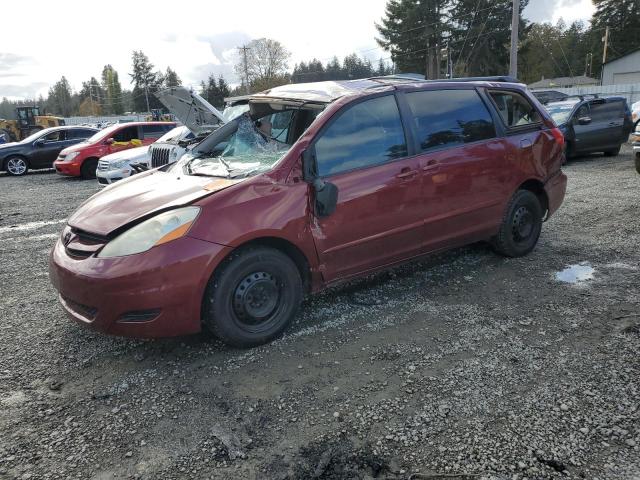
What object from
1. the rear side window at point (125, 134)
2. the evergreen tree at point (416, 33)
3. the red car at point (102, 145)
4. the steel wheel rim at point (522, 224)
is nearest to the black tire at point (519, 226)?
the steel wheel rim at point (522, 224)

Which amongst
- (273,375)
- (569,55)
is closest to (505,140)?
(273,375)

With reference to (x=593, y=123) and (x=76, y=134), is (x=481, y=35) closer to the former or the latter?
(x=593, y=123)

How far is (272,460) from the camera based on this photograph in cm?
235

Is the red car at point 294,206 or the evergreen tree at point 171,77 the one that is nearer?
the red car at point 294,206

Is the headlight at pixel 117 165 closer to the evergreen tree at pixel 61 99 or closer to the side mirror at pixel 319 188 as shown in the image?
the side mirror at pixel 319 188

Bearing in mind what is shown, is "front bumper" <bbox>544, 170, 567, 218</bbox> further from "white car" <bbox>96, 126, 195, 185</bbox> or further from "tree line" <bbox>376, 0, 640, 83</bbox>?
"tree line" <bbox>376, 0, 640, 83</bbox>

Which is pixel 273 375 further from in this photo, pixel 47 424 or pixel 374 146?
pixel 374 146

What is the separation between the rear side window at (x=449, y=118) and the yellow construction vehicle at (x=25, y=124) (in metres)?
35.0

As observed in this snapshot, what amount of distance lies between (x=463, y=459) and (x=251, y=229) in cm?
186

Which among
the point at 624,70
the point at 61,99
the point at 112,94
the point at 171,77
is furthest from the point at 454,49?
the point at 61,99

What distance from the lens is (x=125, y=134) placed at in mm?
14430

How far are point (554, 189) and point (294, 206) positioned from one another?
3.28m

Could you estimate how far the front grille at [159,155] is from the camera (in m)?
9.50

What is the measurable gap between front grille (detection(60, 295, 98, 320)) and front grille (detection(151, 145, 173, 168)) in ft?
21.1
